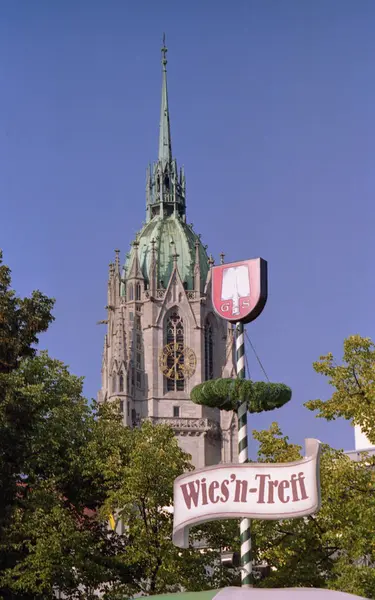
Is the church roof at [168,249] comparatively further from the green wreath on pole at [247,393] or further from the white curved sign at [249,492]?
the white curved sign at [249,492]

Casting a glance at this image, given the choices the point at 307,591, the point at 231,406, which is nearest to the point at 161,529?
the point at 231,406

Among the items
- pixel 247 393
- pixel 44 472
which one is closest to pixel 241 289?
pixel 247 393

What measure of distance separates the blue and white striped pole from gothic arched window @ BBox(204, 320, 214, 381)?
89693 mm

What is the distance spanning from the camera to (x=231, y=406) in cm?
2531

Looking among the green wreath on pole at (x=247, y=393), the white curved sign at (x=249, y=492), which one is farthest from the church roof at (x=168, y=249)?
the white curved sign at (x=249, y=492)

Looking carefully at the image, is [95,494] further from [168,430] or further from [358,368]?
[358,368]

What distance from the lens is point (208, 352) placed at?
11700 centimetres

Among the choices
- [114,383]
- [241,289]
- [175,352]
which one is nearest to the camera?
[241,289]

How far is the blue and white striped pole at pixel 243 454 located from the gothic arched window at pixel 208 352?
89693mm

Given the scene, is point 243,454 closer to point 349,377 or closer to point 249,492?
point 249,492

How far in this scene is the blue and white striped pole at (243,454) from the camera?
927 inches

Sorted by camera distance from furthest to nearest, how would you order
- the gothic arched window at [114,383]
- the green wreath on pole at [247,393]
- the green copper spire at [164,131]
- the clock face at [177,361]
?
the green copper spire at [164,131]
the clock face at [177,361]
the gothic arched window at [114,383]
the green wreath on pole at [247,393]

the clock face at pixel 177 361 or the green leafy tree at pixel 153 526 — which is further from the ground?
the clock face at pixel 177 361

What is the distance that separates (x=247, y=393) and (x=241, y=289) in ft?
7.61
